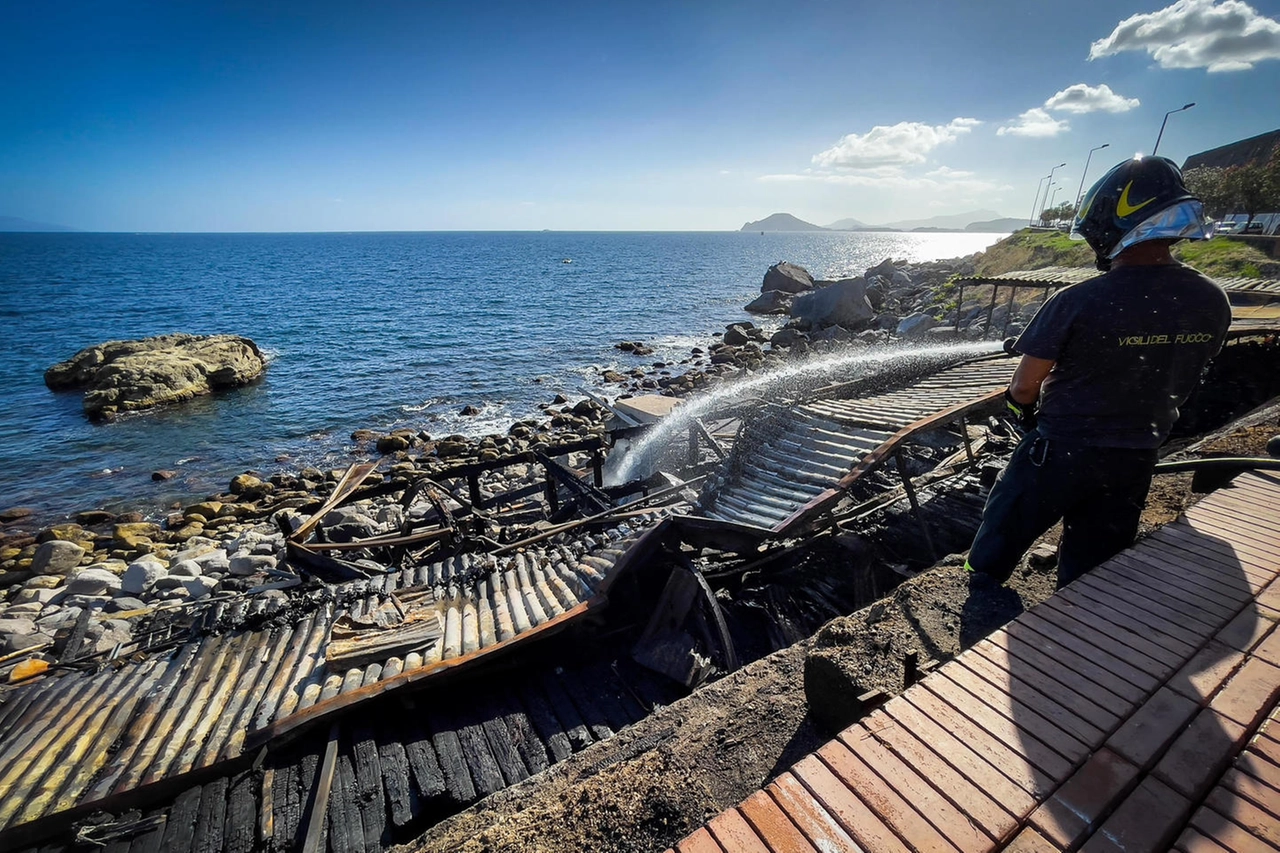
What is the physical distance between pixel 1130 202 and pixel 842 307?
4130 cm

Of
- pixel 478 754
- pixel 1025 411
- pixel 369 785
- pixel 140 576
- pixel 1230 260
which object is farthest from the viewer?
pixel 1230 260

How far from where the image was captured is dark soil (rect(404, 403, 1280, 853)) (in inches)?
113

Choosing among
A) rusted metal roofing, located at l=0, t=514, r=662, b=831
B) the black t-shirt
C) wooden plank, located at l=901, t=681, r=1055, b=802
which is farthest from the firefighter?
rusted metal roofing, located at l=0, t=514, r=662, b=831

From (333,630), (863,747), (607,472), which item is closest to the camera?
(863,747)

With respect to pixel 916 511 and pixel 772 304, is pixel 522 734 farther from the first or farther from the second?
pixel 772 304

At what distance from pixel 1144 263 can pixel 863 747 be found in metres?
3.45

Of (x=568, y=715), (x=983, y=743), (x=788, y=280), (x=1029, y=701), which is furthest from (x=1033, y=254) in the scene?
(x=983, y=743)

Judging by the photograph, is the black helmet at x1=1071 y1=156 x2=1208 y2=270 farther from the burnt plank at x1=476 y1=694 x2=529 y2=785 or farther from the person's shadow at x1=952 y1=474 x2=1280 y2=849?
the burnt plank at x1=476 y1=694 x2=529 y2=785

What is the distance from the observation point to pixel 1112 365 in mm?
3398

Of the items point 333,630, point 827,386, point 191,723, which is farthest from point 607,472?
point 191,723

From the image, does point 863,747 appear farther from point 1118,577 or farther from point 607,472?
point 607,472

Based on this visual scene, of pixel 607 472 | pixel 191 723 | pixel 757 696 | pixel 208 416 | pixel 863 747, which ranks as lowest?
pixel 208 416

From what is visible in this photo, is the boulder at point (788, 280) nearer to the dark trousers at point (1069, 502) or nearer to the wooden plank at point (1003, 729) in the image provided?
the dark trousers at point (1069, 502)

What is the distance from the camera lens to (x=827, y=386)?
9.67m
